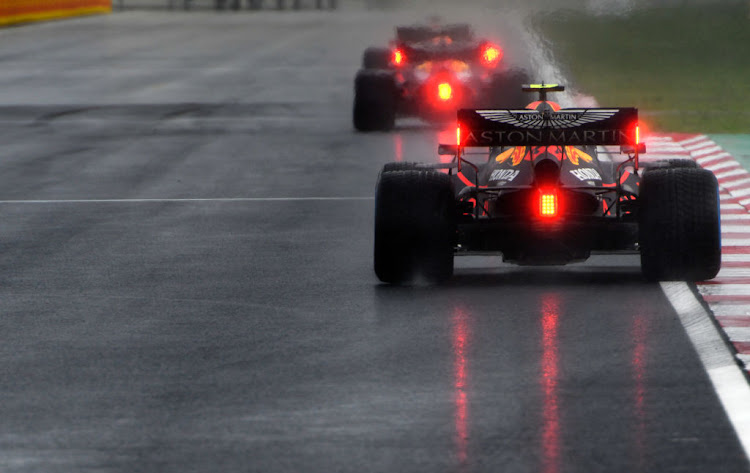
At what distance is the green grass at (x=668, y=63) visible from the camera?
26.2 metres

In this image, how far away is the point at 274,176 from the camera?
1830cm

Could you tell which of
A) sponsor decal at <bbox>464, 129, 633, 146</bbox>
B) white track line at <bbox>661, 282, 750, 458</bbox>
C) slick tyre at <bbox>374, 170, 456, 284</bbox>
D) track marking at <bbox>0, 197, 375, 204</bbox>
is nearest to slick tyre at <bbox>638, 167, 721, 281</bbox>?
white track line at <bbox>661, 282, 750, 458</bbox>

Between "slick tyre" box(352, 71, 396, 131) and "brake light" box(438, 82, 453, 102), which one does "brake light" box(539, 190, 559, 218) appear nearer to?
"slick tyre" box(352, 71, 396, 131)

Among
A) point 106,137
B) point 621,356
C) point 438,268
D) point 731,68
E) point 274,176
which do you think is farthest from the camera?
point 731,68

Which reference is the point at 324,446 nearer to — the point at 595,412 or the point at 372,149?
the point at 595,412

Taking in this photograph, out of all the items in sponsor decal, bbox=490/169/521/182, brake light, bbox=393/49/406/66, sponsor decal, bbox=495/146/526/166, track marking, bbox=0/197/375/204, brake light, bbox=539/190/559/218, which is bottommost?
track marking, bbox=0/197/375/204

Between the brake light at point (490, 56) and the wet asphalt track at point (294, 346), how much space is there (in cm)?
584

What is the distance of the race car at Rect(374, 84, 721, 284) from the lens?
10727mm

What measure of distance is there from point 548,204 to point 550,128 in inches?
19.7

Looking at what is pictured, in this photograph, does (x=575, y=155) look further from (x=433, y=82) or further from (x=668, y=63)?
(x=668, y=63)

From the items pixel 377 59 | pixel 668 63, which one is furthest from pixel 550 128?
pixel 668 63

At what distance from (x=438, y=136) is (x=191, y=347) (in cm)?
1427

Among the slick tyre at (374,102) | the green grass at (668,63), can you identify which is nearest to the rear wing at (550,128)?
the green grass at (668,63)

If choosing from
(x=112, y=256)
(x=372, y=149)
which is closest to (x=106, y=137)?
(x=372, y=149)
